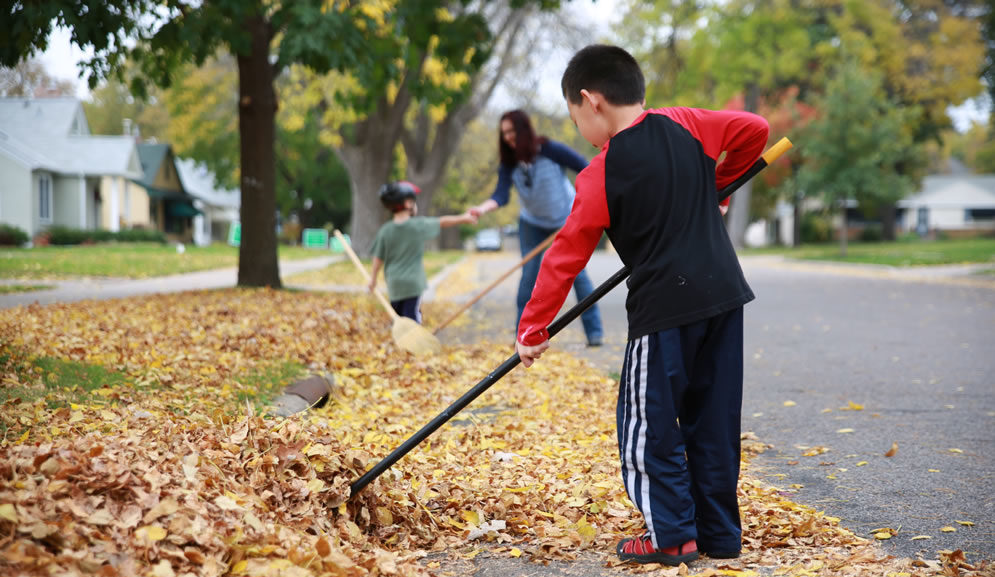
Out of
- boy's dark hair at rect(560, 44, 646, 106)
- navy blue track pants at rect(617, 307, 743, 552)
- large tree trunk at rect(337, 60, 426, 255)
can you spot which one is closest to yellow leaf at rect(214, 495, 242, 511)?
navy blue track pants at rect(617, 307, 743, 552)

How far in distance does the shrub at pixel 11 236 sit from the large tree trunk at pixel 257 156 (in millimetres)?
19882

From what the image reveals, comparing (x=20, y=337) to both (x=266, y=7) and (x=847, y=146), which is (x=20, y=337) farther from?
(x=847, y=146)

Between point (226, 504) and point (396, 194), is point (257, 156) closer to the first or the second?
point (396, 194)

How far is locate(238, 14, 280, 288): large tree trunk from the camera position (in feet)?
38.8

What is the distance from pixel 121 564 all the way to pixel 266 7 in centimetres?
891

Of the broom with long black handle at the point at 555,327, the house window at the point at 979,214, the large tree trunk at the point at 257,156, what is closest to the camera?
the broom with long black handle at the point at 555,327

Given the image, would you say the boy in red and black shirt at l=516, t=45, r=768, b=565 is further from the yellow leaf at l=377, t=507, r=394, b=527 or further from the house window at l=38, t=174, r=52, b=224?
the house window at l=38, t=174, r=52, b=224

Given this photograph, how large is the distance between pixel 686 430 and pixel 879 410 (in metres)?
2.95

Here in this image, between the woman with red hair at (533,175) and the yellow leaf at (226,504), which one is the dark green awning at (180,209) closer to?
the woman with red hair at (533,175)

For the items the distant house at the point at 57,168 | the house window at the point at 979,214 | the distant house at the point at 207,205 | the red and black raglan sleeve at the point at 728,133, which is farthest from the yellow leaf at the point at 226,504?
the house window at the point at 979,214

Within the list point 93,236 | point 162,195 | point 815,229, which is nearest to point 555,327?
point 93,236

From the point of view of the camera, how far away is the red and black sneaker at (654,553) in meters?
2.92

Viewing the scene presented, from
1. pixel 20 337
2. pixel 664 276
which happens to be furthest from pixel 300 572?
pixel 20 337

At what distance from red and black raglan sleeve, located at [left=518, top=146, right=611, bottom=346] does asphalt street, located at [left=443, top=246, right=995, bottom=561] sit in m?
1.42
